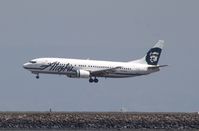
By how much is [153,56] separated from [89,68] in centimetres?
1555

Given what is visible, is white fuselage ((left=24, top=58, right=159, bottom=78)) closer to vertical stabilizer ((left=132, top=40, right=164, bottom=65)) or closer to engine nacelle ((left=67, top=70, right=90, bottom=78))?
engine nacelle ((left=67, top=70, right=90, bottom=78))

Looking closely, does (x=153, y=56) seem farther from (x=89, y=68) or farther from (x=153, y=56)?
(x=89, y=68)

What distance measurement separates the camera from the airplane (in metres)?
143

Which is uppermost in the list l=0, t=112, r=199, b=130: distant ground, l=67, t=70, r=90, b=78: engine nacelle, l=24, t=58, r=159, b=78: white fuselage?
l=24, t=58, r=159, b=78: white fuselage

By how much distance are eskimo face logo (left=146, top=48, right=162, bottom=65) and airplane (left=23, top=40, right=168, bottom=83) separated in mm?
1656

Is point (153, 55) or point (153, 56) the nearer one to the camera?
point (153, 56)

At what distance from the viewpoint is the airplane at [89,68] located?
14288 centimetres

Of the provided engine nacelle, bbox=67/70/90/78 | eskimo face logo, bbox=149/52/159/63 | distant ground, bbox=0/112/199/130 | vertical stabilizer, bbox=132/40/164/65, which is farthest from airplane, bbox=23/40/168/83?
distant ground, bbox=0/112/199/130

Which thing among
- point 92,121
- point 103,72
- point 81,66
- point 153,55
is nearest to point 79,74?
point 81,66

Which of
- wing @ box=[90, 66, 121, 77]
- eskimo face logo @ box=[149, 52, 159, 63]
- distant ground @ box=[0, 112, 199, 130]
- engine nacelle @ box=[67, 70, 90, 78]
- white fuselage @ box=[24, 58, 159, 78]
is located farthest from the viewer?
eskimo face logo @ box=[149, 52, 159, 63]

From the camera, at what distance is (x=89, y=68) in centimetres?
14762

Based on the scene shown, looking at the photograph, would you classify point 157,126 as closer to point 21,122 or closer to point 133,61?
point 21,122

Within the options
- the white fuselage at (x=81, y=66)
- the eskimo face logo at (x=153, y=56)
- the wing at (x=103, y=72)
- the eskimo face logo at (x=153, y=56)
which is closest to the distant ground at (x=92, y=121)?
the white fuselage at (x=81, y=66)

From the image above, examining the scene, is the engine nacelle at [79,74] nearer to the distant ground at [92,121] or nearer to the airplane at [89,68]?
the airplane at [89,68]
